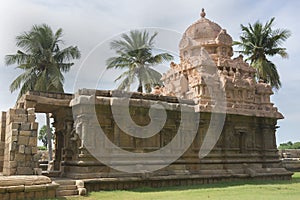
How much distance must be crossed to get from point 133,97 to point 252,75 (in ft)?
25.5

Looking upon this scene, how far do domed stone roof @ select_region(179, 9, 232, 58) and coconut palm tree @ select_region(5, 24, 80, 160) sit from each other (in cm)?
758

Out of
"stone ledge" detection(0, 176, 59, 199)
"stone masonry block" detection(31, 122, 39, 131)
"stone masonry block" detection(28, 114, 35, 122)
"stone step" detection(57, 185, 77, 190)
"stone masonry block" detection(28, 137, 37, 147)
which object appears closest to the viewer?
"stone ledge" detection(0, 176, 59, 199)

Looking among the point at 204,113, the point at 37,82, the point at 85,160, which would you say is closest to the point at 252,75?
the point at 204,113

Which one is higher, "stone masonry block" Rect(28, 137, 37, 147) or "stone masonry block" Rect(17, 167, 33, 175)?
"stone masonry block" Rect(28, 137, 37, 147)

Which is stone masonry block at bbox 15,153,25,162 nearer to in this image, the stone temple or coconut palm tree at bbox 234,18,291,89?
the stone temple

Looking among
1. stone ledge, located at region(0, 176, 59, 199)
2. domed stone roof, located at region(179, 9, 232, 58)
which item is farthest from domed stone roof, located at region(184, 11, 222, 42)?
stone ledge, located at region(0, 176, 59, 199)

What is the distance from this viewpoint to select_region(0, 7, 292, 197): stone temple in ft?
39.0

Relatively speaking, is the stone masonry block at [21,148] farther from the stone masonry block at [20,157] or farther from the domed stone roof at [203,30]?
the domed stone roof at [203,30]

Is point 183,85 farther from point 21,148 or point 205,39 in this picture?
point 21,148

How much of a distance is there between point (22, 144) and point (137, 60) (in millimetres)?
12967

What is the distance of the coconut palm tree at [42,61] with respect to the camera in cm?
2020

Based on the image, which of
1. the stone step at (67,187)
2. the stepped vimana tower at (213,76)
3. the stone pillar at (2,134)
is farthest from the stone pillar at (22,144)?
the stepped vimana tower at (213,76)

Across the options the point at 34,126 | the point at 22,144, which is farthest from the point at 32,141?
the point at 34,126

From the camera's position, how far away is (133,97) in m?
13.5
